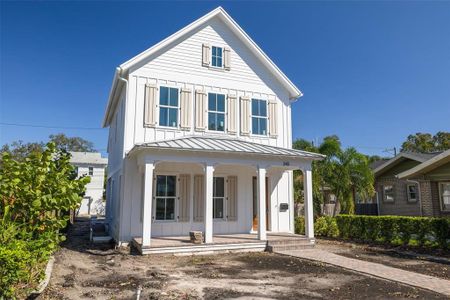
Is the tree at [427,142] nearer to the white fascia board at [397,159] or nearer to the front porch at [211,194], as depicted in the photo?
the white fascia board at [397,159]

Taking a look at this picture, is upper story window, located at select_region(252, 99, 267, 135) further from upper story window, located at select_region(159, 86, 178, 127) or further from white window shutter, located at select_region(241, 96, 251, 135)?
upper story window, located at select_region(159, 86, 178, 127)

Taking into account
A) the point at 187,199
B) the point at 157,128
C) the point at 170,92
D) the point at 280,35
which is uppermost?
the point at 280,35

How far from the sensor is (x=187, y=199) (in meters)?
12.6

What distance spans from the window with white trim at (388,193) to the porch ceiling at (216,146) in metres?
11.9

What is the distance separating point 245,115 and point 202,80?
92.1 inches

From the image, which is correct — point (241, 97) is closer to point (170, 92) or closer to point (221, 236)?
point (170, 92)

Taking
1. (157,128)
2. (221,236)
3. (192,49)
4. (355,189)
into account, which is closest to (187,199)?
(221,236)

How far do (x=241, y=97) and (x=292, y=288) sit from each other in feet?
29.4

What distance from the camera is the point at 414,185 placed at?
2014cm

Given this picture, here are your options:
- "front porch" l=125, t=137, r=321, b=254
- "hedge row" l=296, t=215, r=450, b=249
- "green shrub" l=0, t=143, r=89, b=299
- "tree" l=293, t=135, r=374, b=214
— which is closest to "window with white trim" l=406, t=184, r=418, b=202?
"tree" l=293, t=135, r=374, b=214

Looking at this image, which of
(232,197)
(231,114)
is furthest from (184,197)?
(231,114)

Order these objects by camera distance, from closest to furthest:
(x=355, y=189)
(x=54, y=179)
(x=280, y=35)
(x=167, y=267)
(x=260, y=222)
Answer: (x=54, y=179) < (x=167, y=267) < (x=260, y=222) < (x=280, y=35) < (x=355, y=189)

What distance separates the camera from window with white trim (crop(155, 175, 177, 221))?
12.2 meters

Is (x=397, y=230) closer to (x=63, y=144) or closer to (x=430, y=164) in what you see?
(x=430, y=164)
